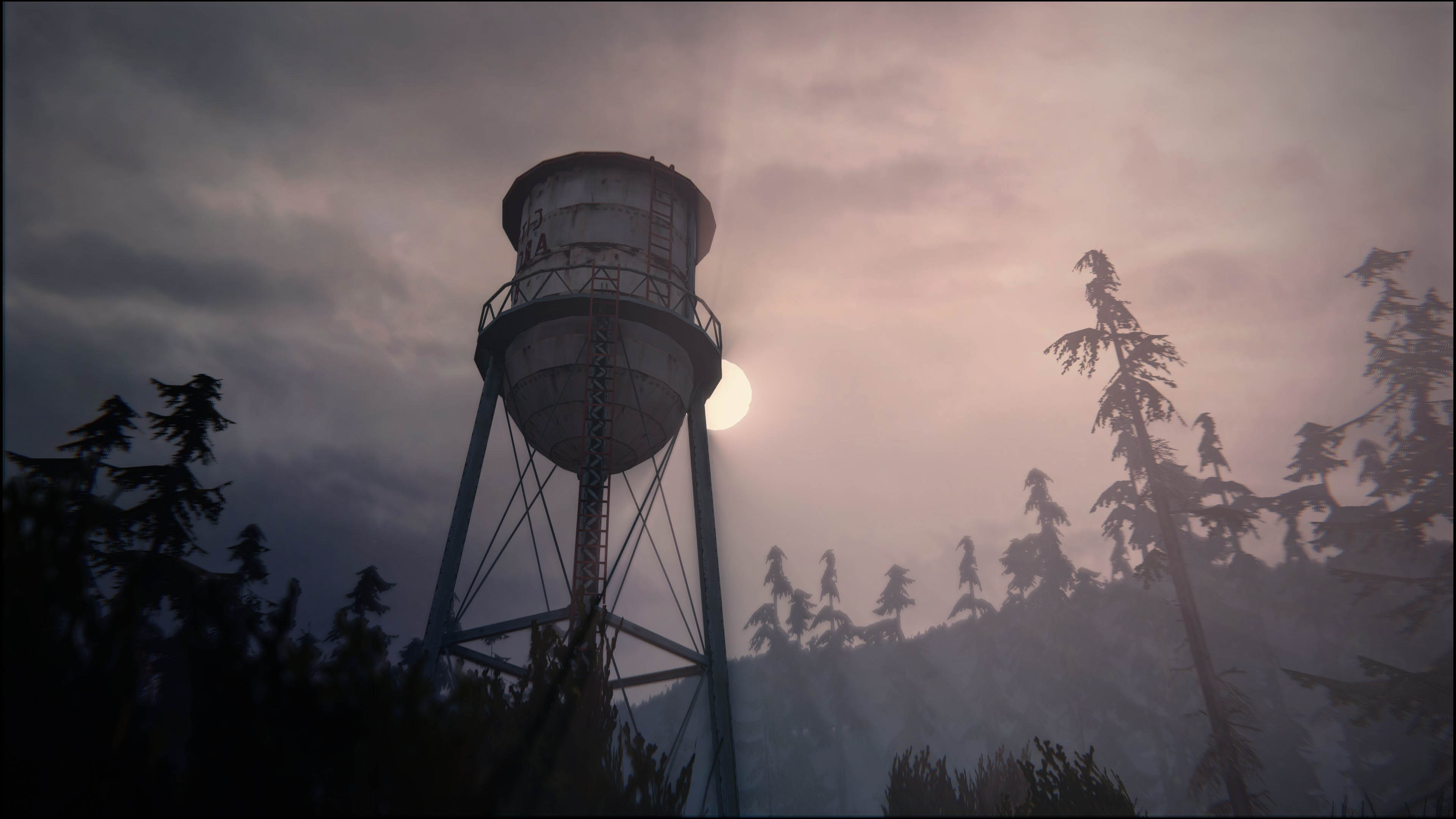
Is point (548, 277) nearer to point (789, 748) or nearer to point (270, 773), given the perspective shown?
point (270, 773)

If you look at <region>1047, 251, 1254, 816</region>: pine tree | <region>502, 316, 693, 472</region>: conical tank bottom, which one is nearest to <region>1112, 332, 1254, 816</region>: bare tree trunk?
<region>1047, 251, 1254, 816</region>: pine tree

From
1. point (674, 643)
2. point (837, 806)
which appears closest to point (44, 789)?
point (674, 643)

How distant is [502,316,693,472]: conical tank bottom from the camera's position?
13.3 metres

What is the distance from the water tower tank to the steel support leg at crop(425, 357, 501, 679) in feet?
1.62

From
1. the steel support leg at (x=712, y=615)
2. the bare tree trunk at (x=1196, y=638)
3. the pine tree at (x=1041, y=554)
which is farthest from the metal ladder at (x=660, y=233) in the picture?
the pine tree at (x=1041, y=554)

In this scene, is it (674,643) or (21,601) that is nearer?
(21,601)

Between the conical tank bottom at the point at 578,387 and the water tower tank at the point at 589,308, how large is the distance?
0.02m

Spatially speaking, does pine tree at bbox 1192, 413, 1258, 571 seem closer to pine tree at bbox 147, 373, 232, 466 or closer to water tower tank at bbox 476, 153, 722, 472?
water tower tank at bbox 476, 153, 722, 472

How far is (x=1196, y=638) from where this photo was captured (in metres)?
16.1

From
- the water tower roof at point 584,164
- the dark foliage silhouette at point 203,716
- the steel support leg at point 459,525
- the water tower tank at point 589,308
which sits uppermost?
the water tower roof at point 584,164

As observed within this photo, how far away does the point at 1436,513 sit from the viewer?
52.3ft

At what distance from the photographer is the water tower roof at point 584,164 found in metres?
15.7

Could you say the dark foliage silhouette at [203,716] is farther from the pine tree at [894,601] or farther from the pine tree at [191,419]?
the pine tree at [894,601]

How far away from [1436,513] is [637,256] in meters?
19.5
